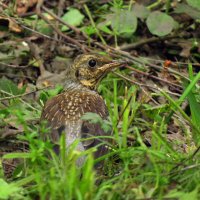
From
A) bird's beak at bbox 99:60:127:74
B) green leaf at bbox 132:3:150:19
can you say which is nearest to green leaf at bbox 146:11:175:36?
green leaf at bbox 132:3:150:19

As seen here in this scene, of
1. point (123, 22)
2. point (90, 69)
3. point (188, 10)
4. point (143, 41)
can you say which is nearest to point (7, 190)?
point (90, 69)

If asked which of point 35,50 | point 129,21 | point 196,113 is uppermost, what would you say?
point 196,113

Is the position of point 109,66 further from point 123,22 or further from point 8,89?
point 123,22

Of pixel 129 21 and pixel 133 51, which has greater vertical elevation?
pixel 129 21

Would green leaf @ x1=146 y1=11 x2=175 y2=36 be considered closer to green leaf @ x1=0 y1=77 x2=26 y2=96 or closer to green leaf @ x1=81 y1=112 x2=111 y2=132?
green leaf @ x1=0 y1=77 x2=26 y2=96

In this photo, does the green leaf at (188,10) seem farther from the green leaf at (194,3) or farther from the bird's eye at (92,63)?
the bird's eye at (92,63)

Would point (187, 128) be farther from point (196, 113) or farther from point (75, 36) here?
point (75, 36)

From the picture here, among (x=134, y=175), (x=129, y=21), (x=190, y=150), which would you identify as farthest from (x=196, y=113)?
(x=129, y=21)
